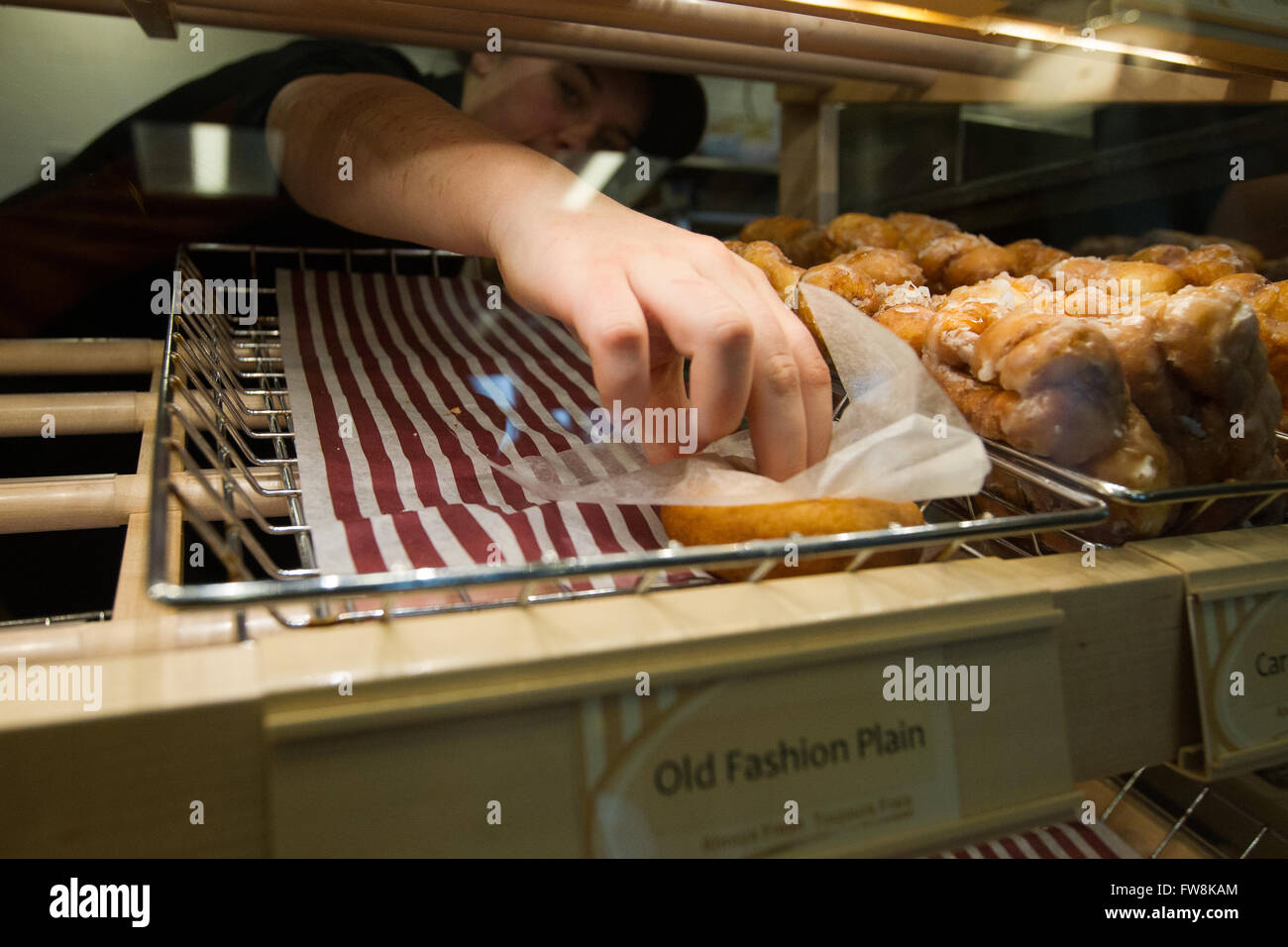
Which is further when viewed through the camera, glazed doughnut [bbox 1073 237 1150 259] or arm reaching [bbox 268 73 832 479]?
glazed doughnut [bbox 1073 237 1150 259]

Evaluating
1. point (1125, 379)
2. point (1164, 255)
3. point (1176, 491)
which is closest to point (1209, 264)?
point (1164, 255)

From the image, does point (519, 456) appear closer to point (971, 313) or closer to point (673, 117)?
point (971, 313)

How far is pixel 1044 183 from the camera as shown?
186 cm

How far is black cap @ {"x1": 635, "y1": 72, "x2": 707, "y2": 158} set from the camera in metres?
1.71

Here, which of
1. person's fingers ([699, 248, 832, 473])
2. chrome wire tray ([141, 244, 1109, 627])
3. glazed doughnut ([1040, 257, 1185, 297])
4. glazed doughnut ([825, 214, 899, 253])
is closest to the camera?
chrome wire tray ([141, 244, 1109, 627])

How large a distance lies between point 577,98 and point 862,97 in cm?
60

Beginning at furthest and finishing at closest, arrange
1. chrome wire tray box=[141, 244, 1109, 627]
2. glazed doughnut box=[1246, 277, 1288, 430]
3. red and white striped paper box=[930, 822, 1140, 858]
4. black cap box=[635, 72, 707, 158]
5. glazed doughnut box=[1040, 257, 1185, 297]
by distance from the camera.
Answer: black cap box=[635, 72, 707, 158] → red and white striped paper box=[930, 822, 1140, 858] → glazed doughnut box=[1040, 257, 1185, 297] → glazed doughnut box=[1246, 277, 1288, 430] → chrome wire tray box=[141, 244, 1109, 627]

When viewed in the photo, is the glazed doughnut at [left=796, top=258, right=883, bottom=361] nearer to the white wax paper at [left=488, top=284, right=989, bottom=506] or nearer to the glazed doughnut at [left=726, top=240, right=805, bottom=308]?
the glazed doughnut at [left=726, top=240, right=805, bottom=308]

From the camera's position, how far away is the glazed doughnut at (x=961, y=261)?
124 cm

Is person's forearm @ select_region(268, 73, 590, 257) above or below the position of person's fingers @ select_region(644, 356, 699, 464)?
above

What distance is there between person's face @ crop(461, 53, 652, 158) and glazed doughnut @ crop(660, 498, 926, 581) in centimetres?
98

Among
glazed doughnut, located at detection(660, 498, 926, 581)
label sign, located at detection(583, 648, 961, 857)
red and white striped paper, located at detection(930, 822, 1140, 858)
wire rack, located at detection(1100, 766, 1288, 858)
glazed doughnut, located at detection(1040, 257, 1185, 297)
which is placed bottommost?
red and white striped paper, located at detection(930, 822, 1140, 858)

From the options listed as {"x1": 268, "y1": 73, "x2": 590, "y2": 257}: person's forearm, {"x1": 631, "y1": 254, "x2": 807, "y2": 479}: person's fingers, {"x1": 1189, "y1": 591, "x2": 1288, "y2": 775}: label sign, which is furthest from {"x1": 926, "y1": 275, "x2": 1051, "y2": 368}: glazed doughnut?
{"x1": 268, "y1": 73, "x2": 590, "y2": 257}: person's forearm

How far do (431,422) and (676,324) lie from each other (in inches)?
18.2
